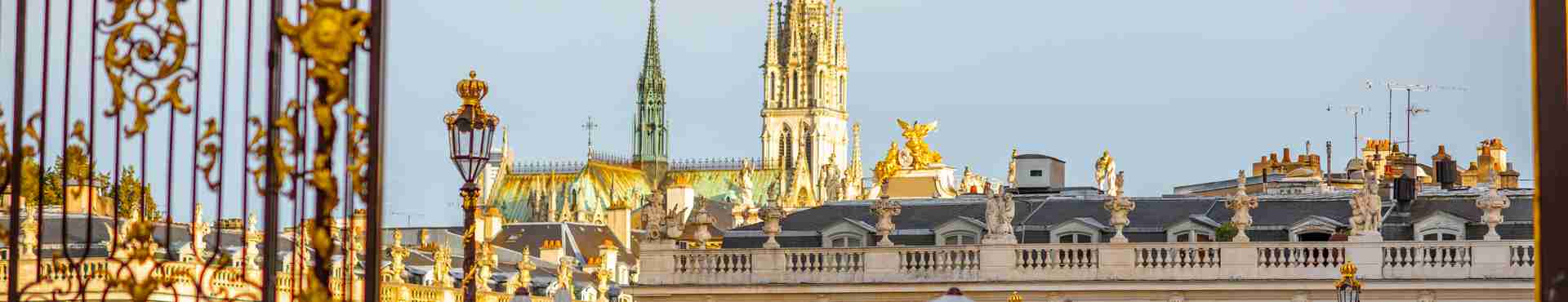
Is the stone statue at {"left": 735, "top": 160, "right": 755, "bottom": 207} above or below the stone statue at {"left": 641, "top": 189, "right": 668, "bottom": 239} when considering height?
above

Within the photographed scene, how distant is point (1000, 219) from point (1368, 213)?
17.6ft

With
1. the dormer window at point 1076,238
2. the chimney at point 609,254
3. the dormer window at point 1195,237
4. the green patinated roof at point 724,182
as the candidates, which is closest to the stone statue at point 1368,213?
the dormer window at point 1195,237

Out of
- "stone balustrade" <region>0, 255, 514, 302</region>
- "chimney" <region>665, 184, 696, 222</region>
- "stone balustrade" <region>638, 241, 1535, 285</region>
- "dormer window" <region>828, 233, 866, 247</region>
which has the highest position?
"chimney" <region>665, 184, 696, 222</region>

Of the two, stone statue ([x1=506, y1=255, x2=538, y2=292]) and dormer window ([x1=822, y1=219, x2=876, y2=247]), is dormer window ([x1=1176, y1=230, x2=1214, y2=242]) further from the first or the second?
stone statue ([x1=506, y1=255, x2=538, y2=292])

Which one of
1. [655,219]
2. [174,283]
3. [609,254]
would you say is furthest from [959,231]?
[609,254]

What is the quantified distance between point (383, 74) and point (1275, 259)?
1440 inches

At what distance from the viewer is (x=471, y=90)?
22.1 metres

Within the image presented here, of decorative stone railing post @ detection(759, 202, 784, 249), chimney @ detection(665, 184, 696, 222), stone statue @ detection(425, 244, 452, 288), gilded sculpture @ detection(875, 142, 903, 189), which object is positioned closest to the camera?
decorative stone railing post @ detection(759, 202, 784, 249)

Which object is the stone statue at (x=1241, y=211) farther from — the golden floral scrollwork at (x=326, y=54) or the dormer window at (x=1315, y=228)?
the golden floral scrollwork at (x=326, y=54)

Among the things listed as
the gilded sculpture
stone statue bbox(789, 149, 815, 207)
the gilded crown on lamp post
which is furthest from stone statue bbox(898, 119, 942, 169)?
stone statue bbox(789, 149, 815, 207)

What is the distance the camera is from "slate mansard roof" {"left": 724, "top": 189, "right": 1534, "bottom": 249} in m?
48.7

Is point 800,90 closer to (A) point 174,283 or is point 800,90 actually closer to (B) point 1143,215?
(B) point 1143,215

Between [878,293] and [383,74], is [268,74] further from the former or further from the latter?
[878,293]

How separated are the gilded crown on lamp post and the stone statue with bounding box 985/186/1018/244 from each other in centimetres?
2539
